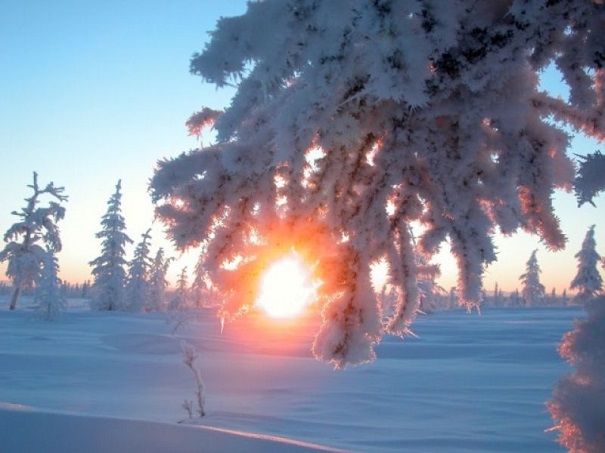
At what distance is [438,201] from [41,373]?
11.5 meters

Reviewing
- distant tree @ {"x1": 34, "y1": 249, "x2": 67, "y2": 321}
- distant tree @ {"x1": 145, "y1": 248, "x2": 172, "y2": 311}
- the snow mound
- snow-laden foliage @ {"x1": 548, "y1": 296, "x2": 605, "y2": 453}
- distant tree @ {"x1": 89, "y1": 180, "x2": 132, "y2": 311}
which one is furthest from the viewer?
distant tree @ {"x1": 145, "y1": 248, "x2": 172, "y2": 311}

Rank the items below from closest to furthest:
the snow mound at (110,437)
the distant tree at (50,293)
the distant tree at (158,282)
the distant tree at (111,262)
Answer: the snow mound at (110,437) → the distant tree at (50,293) → the distant tree at (111,262) → the distant tree at (158,282)

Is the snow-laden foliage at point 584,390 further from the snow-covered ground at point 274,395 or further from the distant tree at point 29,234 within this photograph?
the distant tree at point 29,234

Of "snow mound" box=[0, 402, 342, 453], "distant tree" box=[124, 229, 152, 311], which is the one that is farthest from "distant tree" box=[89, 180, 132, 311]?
"snow mound" box=[0, 402, 342, 453]

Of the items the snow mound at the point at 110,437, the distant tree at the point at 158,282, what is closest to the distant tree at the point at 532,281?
the distant tree at the point at 158,282

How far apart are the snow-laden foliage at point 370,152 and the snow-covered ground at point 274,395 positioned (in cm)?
214

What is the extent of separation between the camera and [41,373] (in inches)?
442

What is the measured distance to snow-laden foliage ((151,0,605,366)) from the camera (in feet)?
5.66

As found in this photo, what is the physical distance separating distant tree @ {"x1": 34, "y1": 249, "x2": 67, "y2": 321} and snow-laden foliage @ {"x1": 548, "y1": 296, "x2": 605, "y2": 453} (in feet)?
90.1

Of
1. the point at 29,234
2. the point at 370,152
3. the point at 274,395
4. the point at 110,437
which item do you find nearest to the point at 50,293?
the point at 29,234

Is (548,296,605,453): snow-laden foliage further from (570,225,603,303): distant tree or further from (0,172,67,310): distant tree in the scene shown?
(570,225,603,303): distant tree

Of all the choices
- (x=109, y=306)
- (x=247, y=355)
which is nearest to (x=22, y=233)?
(x=109, y=306)

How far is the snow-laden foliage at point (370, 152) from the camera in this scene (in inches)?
67.9

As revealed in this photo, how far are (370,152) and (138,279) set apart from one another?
1720 inches
